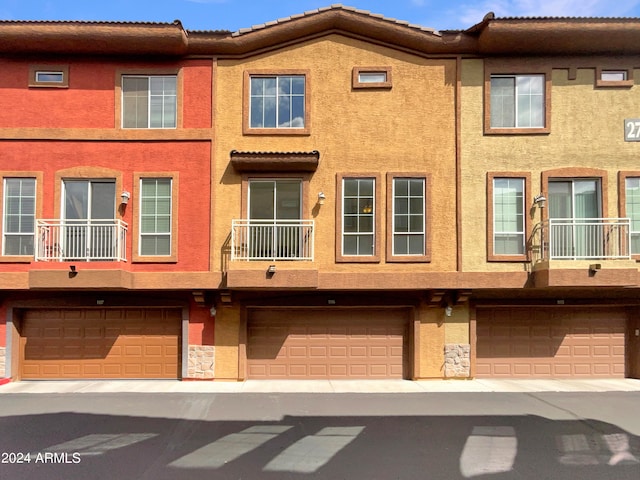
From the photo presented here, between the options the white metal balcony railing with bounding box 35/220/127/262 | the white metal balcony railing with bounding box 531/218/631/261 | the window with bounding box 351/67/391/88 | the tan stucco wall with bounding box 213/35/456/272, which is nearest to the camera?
the white metal balcony railing with bounding box 35/220/127/262

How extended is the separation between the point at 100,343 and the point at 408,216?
859 cm

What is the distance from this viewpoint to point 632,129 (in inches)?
444

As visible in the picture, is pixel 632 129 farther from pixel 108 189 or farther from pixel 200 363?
pixel 108 189

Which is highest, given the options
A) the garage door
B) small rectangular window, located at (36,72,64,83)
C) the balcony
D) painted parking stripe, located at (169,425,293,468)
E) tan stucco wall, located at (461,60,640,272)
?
small rectangular window, located at (36,72,64,83)

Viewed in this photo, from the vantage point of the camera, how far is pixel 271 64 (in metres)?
11.5

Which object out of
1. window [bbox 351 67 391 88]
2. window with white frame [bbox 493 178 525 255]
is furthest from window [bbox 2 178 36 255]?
window with white frame [bbox 493 178 525 255]

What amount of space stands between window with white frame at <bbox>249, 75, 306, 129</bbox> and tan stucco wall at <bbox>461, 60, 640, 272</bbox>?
14.1ft

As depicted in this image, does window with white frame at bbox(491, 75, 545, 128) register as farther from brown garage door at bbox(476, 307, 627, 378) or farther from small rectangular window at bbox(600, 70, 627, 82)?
brown garage door at bbox(476, 307, 627, 378)

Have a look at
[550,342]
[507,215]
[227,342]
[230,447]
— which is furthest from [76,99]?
[550,342]

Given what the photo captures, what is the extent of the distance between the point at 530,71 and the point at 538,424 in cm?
862

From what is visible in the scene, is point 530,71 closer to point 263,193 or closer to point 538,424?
point 263,193

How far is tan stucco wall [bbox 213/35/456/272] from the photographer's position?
11.1m

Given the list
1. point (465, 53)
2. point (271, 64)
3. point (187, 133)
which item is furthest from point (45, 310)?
point (465, 53)

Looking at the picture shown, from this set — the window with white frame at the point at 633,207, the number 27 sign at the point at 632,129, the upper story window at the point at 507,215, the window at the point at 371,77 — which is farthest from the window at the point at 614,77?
the window at the point at 371,77
